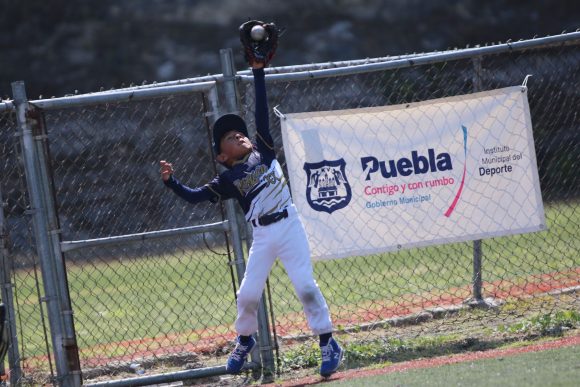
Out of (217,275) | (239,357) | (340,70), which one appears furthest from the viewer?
(217,275)

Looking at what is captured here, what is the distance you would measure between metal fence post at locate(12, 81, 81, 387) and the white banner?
5.73 ft

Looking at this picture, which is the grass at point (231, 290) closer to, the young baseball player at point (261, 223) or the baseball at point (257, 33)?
the young baseball player at point (261, 223)

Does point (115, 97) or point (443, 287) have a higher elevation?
point (115, 97)

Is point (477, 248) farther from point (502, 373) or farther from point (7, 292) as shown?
point (7, 292)

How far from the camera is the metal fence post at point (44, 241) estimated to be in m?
6.71

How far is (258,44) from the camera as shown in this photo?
6.42 meters

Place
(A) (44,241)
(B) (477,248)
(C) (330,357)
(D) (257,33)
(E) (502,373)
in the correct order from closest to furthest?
(E) (502,373)
(D) (257,33)
(C) (330,357)
(A) (44,241)
(B) (477,248)

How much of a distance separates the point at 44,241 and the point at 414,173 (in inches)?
106

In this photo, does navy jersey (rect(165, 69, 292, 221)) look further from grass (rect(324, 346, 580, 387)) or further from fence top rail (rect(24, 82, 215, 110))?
grass (rect(324, 346, 580, 387))

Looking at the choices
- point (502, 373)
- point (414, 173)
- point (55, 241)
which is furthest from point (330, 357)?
point (55, 241)

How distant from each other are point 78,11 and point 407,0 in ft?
31.5

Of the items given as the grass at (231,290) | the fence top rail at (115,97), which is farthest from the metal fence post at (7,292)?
the grass at (231,290)

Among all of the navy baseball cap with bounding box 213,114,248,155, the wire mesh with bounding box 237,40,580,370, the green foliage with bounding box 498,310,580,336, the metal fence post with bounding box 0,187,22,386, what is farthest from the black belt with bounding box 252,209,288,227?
the green foliage with bounding box 498,310,580,336

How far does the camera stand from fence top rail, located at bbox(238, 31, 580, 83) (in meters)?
7.08
